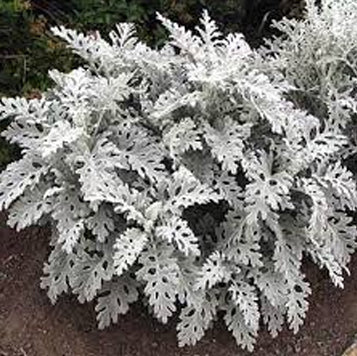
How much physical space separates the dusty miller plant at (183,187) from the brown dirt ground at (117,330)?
4.0 inches

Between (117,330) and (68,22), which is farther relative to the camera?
(68,22)

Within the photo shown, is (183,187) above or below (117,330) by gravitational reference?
above

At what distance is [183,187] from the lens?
10.7ft

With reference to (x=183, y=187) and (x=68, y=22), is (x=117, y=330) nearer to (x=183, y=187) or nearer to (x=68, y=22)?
(x=183, y=187)

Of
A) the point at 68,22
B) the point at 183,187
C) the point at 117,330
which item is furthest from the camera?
the point at 68,22

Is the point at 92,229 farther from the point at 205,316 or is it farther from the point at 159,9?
the point at 159,9

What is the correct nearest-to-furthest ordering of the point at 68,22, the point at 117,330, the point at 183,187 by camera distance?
the point at 183,187 < the point at 117,330 < the point at 68,22

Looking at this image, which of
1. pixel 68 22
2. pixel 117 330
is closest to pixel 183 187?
pixel 117 330

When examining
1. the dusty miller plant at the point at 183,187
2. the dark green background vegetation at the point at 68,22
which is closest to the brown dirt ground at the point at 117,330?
the dusty miller plant at the point at 183,187

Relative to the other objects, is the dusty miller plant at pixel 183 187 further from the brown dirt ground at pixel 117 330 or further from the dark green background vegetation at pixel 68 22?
the dark green background vegetation at pixel 68 22

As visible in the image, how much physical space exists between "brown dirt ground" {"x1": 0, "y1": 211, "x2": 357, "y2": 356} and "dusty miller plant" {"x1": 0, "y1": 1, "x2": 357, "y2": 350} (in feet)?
0.34

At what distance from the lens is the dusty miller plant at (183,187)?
3219mm

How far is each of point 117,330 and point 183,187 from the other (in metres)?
0.68

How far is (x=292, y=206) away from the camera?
3.33 meters
